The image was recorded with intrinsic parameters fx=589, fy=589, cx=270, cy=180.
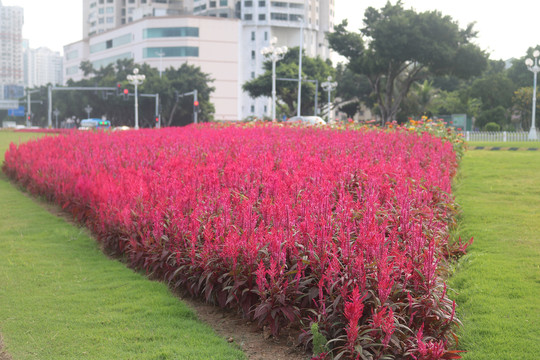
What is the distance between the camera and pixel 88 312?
4844mm

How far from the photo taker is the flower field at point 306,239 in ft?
12.5

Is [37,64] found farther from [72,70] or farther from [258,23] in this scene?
[258,23]

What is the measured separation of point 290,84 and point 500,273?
53.5 metres

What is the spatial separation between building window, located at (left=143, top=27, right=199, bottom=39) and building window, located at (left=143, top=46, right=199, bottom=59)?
1824 mm

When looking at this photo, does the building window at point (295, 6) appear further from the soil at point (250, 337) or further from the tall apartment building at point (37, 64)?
the tall apartment building at point (37, 64)

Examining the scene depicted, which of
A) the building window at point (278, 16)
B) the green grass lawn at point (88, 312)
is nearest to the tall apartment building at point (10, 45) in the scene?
the building window at point (278, 16)

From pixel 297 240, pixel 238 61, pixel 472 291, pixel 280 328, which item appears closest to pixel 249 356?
pixel 280 328

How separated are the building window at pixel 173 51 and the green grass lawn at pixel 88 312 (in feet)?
262

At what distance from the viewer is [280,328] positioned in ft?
14.5

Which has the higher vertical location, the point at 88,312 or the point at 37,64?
the point at 37,64

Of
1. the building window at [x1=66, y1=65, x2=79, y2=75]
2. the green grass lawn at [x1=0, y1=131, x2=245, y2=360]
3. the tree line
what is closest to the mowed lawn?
the green grass lawn at [x1=0, y1=131, x2=245, y2=360]

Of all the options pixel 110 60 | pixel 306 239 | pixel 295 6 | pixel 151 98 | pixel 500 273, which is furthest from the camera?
pixel 110 60

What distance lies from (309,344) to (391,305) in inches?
25.5

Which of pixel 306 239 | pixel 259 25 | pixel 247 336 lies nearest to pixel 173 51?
pixel 259 25
